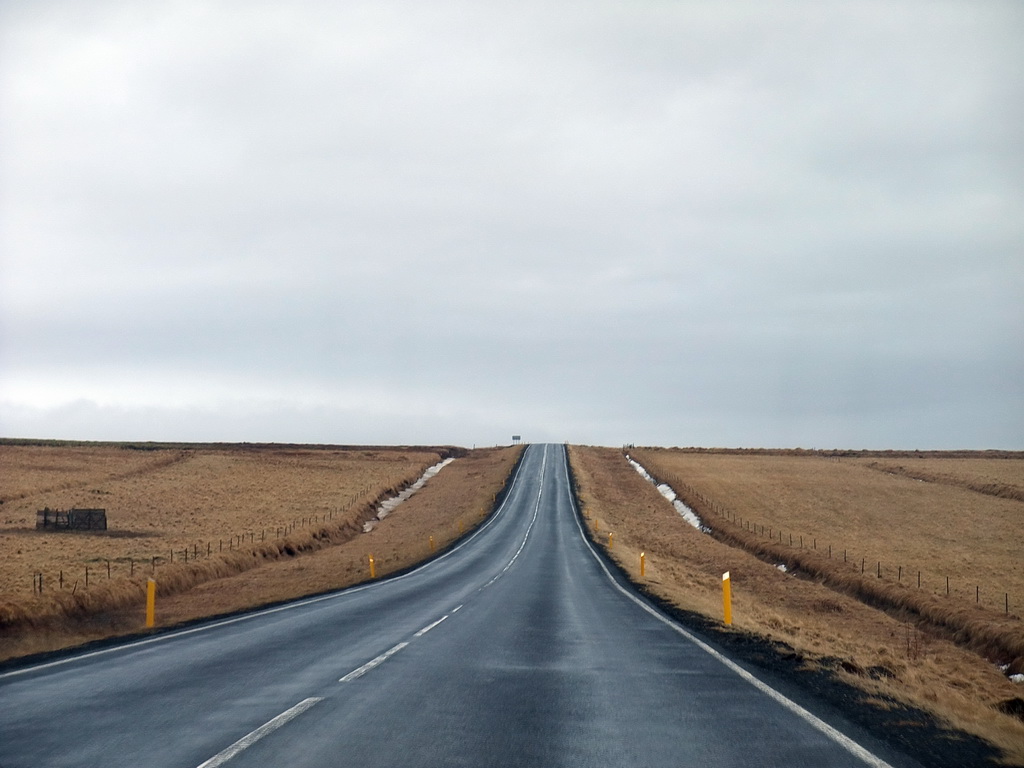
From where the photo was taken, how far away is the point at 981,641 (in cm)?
2422

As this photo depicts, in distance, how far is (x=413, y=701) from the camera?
9789 mm

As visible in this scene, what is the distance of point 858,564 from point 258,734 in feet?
115

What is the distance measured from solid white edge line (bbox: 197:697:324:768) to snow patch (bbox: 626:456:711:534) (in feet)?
160

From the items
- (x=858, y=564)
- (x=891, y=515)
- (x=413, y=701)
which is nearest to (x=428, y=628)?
(x=413, y=701)

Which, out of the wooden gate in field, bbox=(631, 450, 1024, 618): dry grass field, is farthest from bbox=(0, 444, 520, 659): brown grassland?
bbox=(631, 450, 1024, 618): dry grass field

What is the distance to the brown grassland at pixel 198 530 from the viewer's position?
77.4ft

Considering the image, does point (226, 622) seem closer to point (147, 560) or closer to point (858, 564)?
point (147, 560)

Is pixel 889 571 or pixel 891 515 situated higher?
pixel 891 515

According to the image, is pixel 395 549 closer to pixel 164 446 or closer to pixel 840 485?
pixel 840 485

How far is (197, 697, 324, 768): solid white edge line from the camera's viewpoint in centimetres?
723

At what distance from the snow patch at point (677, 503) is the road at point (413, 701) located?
4066 cm

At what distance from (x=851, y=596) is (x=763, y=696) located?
25.7 metres

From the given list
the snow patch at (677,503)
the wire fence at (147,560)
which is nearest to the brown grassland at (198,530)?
the wire fence at (147,560)

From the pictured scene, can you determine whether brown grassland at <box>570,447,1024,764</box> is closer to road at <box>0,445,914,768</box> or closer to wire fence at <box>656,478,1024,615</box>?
wire fence at <box>656,478,1024,615</box>
